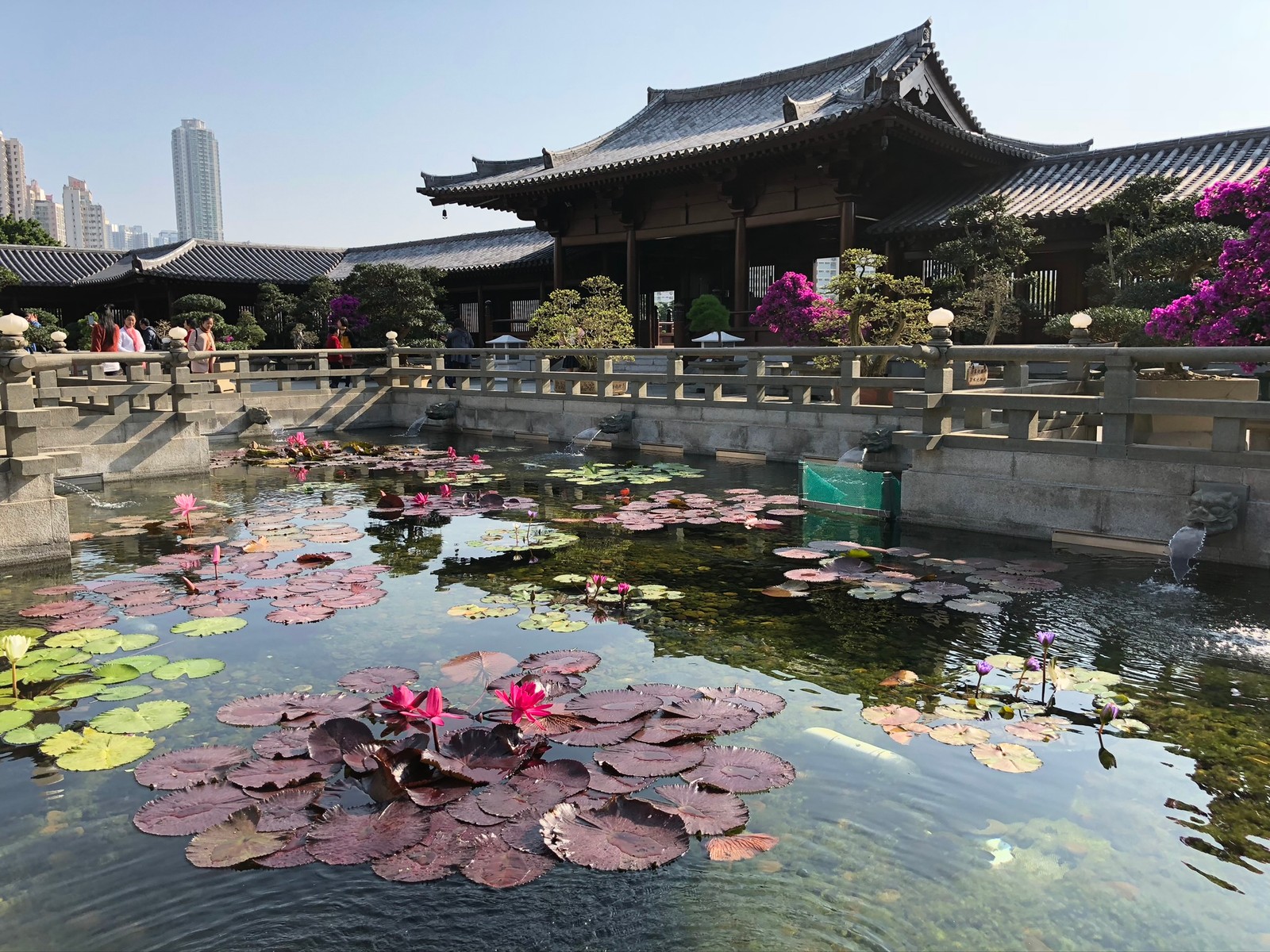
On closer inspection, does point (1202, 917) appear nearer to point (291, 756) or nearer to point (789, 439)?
point (291, 756)

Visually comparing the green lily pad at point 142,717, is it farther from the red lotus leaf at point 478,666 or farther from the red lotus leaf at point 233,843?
the red lotus leaf at point 478,666

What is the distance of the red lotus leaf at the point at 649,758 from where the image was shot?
3.62 metres

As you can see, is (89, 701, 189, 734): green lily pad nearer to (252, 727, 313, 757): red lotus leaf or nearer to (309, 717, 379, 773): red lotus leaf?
(252, 727, 313, 757): red lotus leaf

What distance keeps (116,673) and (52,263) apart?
32.5 meters

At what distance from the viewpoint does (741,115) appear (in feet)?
73.6

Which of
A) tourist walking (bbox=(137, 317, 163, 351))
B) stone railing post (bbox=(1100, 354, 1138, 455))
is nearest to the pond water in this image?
stone railing post (bbox=(1100, 354, 1138, 455))

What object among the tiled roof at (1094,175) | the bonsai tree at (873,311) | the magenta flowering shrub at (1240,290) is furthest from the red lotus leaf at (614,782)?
the tiled roof at (1094,175)

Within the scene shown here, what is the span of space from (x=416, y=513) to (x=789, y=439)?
5.14 m

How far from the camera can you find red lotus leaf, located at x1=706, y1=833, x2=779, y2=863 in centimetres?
316

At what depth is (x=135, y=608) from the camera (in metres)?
5.85

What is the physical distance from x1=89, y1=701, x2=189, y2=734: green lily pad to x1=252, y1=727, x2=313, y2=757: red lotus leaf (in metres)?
0.53

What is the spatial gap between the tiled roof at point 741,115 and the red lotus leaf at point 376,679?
519 inches

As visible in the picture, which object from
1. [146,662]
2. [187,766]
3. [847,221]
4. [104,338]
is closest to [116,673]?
[146,662]

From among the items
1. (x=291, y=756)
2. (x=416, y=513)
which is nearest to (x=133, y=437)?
(x=416, y=513)
